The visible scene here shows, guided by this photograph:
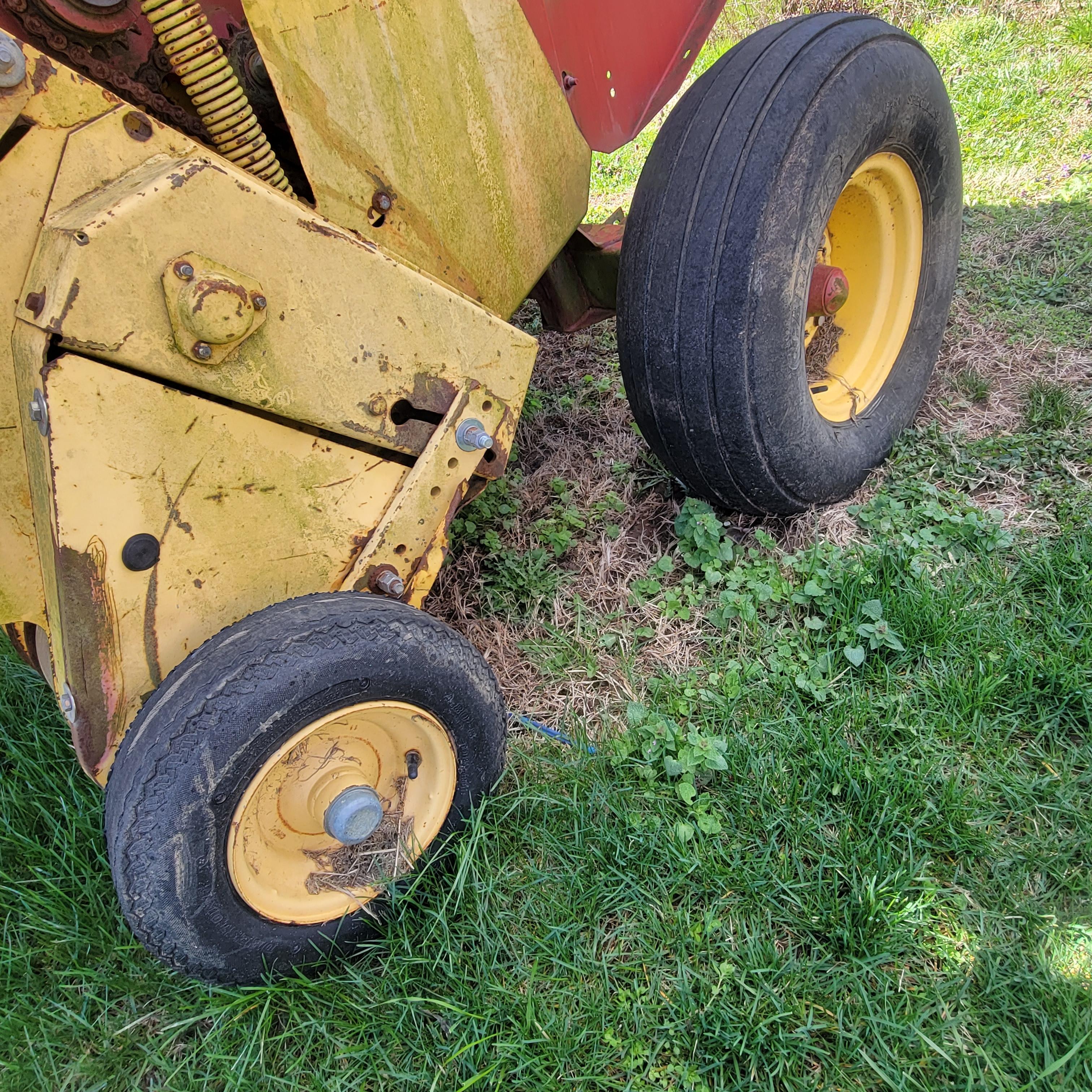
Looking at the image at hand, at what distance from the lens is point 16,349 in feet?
4.75

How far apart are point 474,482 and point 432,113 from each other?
2.76 ft

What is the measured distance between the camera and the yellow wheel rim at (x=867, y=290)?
101 inches

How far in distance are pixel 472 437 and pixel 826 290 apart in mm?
1224

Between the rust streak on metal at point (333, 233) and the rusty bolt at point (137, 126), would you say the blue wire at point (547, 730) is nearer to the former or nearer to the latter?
the rust streak on metal at point (333, 233)

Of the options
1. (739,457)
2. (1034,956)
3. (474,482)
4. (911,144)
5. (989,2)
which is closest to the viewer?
(1034,956)

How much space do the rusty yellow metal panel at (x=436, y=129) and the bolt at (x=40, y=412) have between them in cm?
69

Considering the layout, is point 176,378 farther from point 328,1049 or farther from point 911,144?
point 911,144

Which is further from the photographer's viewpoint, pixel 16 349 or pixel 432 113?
pixel 432 113

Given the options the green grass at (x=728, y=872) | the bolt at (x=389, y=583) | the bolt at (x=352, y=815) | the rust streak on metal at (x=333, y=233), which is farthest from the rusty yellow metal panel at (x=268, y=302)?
the green grass at (x=728, y=872)

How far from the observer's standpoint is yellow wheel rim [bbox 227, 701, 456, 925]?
1.62m

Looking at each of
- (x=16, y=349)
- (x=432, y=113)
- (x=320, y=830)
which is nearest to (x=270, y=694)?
(x=320, y=830)

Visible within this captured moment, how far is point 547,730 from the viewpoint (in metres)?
2.16

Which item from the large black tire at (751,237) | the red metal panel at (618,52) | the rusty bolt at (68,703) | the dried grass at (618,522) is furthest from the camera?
the dried grass at (618,522)

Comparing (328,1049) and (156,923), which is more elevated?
(156,923)
